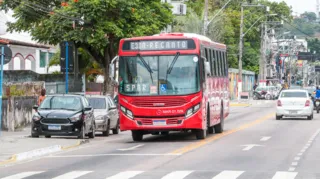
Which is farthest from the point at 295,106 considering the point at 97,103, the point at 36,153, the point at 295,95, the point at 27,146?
the point at 36,153

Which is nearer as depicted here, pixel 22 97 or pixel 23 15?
pixel 22 97

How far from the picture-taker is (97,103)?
34094mm

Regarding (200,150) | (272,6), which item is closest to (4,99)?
(200,150)

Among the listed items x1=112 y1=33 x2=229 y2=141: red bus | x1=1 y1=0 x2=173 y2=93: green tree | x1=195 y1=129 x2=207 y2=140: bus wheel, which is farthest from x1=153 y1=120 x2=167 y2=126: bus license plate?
x1=1 y1=0 x2=173 y2=93: green tree

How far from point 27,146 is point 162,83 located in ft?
15.9

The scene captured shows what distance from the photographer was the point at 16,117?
35.2 meters

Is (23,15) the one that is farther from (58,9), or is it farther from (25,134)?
(25,134)

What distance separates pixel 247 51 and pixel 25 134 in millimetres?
102922

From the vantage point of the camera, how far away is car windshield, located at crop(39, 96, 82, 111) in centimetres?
3033

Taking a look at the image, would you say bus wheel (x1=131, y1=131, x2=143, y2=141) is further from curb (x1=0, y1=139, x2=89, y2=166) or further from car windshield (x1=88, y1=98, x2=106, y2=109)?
car windshield (x1=88, y1=98, x2=106, y2=109)

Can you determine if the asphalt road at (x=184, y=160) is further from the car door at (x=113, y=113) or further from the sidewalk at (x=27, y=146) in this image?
the car door at (x=113, y=113)

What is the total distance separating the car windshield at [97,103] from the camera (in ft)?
111

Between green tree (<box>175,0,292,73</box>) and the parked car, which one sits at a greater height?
green tree (<box>175,0,292,73</box>)

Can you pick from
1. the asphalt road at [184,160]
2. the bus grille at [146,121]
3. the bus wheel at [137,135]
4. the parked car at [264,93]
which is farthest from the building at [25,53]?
the parked car at [264,93]
